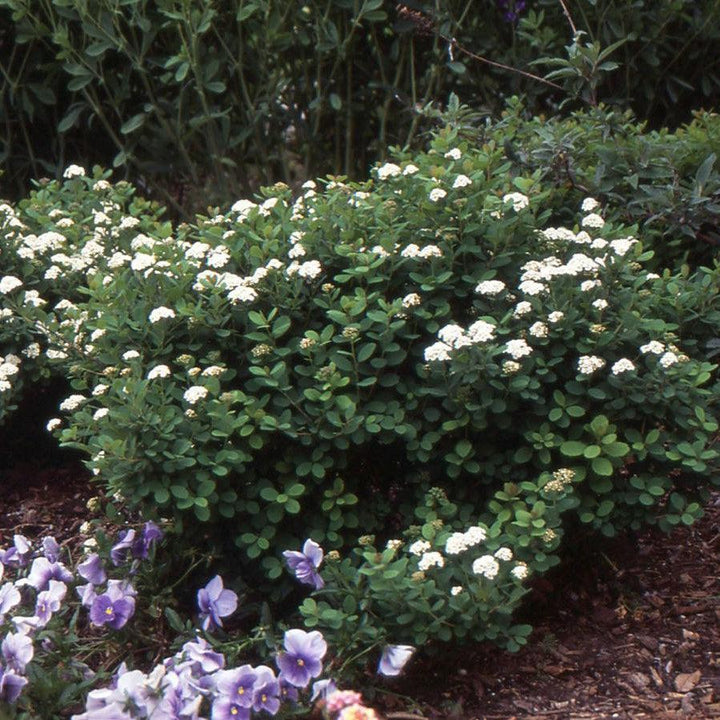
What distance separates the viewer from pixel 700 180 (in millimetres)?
3598

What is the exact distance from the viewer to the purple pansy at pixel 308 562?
278 cm

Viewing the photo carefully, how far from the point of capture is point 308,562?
2.79 meters

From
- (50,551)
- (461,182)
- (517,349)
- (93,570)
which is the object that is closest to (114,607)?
(93,570)

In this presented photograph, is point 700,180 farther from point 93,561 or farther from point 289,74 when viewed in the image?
point 289,74

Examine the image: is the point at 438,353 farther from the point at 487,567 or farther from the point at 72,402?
the point at 72,402

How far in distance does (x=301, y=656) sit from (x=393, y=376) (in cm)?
76

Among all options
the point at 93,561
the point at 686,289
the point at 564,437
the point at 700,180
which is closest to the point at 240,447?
the point at 93,561

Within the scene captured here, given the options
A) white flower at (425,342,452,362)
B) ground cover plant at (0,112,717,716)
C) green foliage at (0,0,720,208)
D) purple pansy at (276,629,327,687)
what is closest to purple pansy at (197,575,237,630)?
ground cover plant at (0,112,717,716)

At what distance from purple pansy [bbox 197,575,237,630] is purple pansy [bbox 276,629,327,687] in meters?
0.33

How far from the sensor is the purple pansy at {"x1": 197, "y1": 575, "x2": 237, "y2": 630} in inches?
113

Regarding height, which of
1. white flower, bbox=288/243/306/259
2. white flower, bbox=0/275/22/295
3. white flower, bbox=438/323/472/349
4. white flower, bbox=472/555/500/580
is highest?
white flower, bbox=288/243/306/259

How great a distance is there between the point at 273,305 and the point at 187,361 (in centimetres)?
28

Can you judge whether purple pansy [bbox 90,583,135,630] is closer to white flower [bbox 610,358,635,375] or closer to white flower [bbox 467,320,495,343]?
white flower [bbox 467,320,495,343]

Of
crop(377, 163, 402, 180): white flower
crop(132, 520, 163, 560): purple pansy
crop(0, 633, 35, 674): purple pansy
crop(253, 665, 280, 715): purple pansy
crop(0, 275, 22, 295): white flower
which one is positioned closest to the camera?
crop(253, 665, 280, 715): purple pansy
